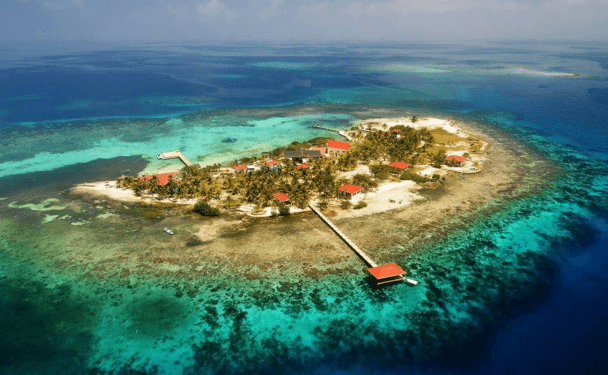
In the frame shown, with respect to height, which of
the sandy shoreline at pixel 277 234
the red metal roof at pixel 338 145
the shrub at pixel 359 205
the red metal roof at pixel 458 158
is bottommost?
the sandy shoreline at pixel 277 234

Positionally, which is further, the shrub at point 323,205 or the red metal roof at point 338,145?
the red metal roof at point 338,145

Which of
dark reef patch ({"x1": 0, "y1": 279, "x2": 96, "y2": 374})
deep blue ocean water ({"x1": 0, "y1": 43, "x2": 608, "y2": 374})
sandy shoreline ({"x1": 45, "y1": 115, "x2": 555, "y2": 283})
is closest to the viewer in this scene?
dark reef patch ({"x1": 0, "y1": 279, "x2": 96, "y2": 374})

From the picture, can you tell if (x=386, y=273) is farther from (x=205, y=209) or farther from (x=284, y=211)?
(x=205, y=209)

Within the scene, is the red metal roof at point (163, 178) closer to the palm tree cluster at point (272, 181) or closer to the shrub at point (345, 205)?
the palm tree cluster at point (272, 181)

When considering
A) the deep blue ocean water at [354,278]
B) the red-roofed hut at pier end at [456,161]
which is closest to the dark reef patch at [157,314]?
the deep blue ocean water at [354,278]

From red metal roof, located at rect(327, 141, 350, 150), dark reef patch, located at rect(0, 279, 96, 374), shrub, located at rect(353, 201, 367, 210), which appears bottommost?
dark reef patch, located at rect(0, 279, 96, 374)

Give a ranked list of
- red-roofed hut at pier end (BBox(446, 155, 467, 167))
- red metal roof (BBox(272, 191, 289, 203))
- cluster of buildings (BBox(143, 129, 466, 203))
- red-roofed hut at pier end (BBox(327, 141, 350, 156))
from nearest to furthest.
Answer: red metal roof (BBox(272, 191, 289, 203)) → cluster of buildings (BBox(143, 129, 466, 203)) → red-roofed hut at pier end (BBox(446, 155, 467, 167)) → red-roofed hut at pier end (BBox(327, 141, 350, 156))

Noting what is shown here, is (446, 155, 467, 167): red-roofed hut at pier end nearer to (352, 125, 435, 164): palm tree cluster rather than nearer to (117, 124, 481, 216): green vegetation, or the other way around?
(117, 124, 481, 216): green vegetation

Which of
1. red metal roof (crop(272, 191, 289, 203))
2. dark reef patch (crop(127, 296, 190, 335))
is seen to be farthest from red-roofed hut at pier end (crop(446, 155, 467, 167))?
dark reef patch (crop(127, 296, 190, 335))
